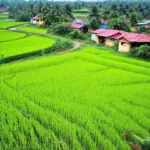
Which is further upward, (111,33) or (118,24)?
(118,24)

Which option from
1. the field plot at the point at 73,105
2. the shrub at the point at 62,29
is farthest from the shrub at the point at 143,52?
the shrub at the point at 62,29

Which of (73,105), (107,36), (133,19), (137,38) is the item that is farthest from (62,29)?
(73,105)

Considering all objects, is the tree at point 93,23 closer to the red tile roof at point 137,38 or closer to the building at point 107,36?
the building at point 107,36

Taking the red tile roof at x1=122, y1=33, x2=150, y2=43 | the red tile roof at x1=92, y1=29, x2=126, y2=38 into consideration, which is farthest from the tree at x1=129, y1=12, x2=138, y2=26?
the red tile roof at x1=122, y1=33, x2=150, y2=43

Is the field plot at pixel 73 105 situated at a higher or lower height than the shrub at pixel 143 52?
lower

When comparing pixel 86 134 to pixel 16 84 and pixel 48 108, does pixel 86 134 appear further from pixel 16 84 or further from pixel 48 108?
pixel 16 84

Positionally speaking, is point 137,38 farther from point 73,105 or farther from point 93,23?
point 73,105

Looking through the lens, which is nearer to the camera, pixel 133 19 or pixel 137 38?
pixel 137 38

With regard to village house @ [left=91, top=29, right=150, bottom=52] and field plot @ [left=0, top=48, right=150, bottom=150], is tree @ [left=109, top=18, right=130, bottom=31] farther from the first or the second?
field plot @ [left=0, top=48, right=150, bottom=150]

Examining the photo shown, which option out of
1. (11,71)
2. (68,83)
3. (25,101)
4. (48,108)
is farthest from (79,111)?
(11,71)

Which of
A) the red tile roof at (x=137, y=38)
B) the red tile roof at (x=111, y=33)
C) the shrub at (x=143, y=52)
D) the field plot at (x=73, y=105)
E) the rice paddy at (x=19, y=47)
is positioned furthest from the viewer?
the red tile roof at (x=111, y=33)
